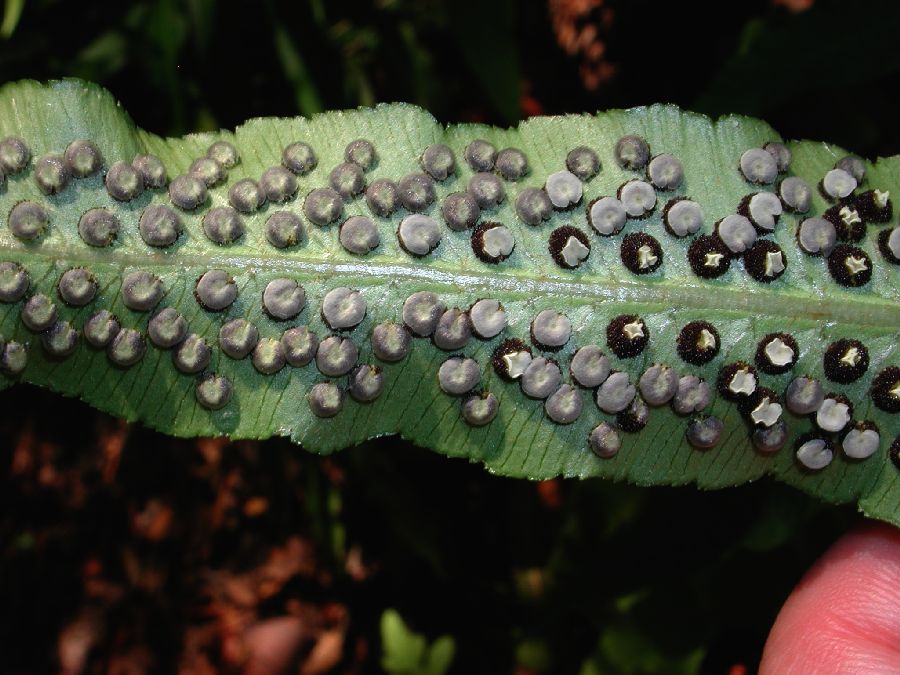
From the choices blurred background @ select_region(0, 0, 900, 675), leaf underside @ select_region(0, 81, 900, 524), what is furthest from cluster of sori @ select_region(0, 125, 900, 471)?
blurred background @ select_region(0, 0, 900, 675)

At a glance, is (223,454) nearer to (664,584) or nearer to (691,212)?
(664,584)

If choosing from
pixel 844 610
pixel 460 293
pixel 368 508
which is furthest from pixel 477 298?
pixel 368 508

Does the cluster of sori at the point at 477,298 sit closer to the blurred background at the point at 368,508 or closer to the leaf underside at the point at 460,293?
the leaf underside at the point at 460,293

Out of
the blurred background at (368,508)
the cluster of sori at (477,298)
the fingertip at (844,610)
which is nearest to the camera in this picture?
the cluster of sori at (477,298)

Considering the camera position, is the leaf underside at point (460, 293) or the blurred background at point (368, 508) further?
the blurred background at point (368, 508)

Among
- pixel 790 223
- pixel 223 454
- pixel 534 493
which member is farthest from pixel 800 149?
pixel 223 454

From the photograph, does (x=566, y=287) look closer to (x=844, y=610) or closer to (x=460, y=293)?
(x=460, y=293)

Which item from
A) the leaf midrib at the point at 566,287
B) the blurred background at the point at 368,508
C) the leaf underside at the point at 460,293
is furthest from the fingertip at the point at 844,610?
the leaf midrib at the point at 566,287
